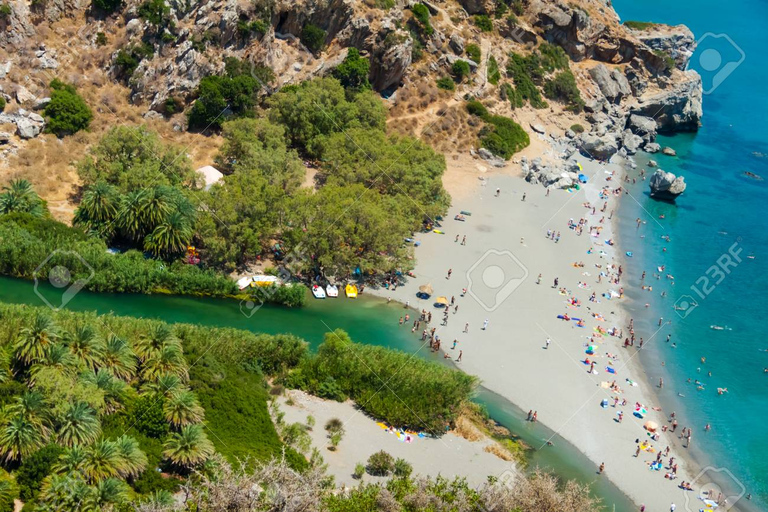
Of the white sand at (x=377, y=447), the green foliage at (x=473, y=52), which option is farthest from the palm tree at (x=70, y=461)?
the green foliage at (x=473, y=52)

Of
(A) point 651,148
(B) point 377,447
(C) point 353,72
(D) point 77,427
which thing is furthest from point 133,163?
(A) point 651,148

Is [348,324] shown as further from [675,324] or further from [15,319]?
[675,324]

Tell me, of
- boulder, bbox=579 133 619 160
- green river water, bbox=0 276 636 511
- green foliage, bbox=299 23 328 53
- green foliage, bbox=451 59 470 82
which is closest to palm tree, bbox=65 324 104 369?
green river water, bbox=0 276 636 511

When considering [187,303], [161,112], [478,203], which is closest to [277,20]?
[161,112]

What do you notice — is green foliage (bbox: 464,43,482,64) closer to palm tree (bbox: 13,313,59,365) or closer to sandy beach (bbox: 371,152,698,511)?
sandy beach (bbox: 371,152,698,511)

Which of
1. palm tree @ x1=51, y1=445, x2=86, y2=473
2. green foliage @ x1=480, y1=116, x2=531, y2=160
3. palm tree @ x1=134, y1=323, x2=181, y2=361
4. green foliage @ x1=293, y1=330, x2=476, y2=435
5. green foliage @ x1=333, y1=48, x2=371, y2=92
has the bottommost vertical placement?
palm tree @ x1=51, y1=445, x2=86, y2=473
